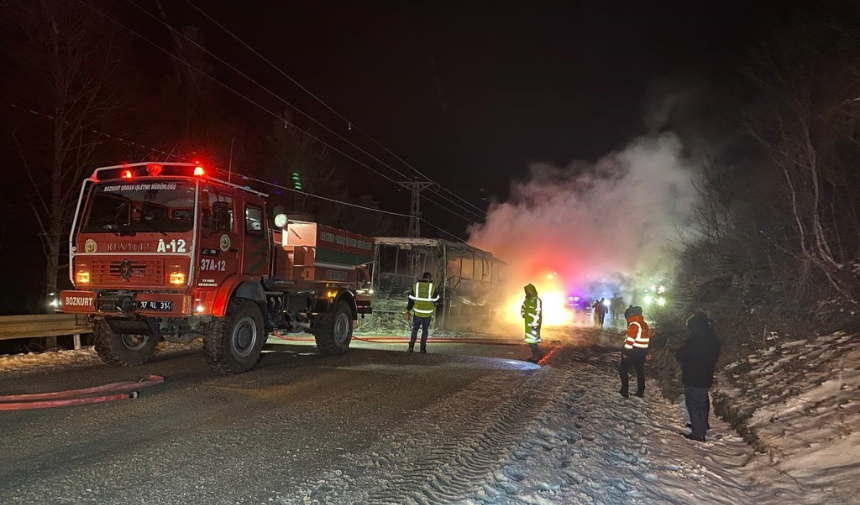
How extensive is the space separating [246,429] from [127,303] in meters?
3.50

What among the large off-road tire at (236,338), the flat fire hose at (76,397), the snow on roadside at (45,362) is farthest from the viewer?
the snow on roadside at (45,362)

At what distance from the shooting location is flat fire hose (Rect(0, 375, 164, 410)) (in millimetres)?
5906

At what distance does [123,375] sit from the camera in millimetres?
7801

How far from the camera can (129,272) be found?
772cm

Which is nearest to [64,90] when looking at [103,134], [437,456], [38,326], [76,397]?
[103,134]

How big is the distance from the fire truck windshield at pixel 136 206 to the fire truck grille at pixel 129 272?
472 millimetres

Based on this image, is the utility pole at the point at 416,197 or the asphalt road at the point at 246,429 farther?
the utility pole at the point at 416,197

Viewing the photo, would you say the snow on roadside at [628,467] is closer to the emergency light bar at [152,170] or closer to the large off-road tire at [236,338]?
the large off-road tire at [236,338]

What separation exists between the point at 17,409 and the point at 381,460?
4.29 metres

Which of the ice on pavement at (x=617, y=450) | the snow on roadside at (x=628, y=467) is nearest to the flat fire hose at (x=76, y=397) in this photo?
the ice on pavement at (x=617, y=450)

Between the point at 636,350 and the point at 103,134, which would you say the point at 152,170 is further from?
the point at 103,134

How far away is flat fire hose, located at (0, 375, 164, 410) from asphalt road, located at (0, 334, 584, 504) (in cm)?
16

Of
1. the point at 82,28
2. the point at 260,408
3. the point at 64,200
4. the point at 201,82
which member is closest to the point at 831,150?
the point at 260,408

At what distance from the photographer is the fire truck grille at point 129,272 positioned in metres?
7.61
